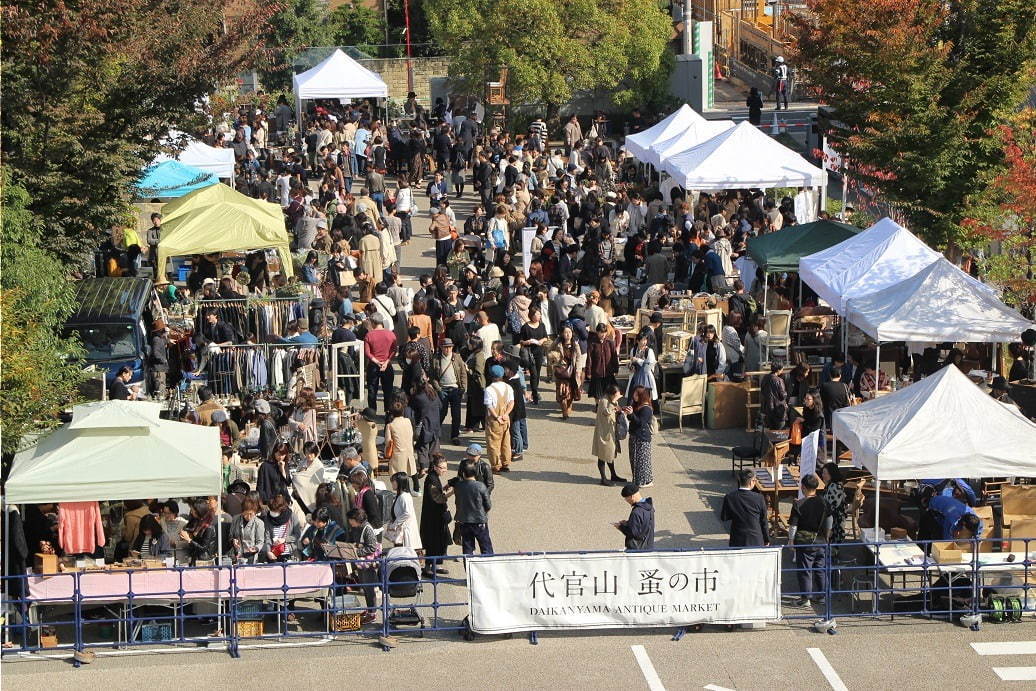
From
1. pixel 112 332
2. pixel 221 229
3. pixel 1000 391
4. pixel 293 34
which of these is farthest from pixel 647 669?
pixel 293 34

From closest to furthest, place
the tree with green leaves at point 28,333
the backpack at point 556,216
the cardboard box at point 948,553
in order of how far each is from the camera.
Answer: the cardboard box at point 948,553
the tree with green leaves at point 28,333
the backpack at point 556,216

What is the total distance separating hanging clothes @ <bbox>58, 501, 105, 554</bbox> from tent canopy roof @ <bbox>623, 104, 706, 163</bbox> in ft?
59.3

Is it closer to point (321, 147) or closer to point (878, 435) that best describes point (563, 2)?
point (321, 147)

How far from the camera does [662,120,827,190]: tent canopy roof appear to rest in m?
27.6

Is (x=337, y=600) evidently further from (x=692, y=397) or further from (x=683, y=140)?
(x=683, y=140)

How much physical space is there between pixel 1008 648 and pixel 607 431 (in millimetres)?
5748

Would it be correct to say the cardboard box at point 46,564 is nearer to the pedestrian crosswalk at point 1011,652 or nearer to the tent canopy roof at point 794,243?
the pedestrian crosswalk at point 1011,652

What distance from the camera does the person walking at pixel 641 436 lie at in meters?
17.9

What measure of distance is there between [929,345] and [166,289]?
11.7 meters

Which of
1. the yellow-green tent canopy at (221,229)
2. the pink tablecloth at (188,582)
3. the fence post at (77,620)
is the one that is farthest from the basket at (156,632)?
the yellow-green tent canopy at (221,229)

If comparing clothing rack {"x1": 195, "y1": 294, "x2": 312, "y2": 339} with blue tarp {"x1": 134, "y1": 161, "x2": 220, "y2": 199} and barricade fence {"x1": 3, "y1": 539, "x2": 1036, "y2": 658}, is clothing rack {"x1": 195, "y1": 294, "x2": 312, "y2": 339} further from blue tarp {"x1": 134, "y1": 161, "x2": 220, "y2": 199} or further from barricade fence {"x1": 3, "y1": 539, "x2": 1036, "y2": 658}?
barricade fence {"x1": 3, "y1": 539, "x2": 1036, "y2": 658}

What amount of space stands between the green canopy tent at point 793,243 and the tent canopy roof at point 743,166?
384cm

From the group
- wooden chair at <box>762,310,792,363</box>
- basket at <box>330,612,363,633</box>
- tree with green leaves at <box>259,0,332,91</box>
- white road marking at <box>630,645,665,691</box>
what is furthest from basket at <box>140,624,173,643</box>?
tree with green leaves at <box>259,0,332,91</box>

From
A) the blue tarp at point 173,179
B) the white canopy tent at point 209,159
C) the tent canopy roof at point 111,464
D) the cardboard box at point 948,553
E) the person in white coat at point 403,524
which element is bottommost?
the cardboard box at point 948,553
